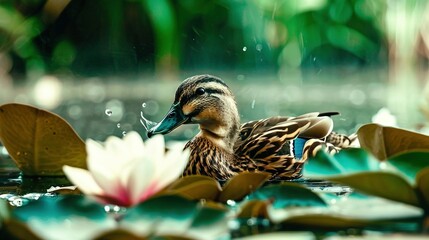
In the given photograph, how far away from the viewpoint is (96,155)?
1.59 meters

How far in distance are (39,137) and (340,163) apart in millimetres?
987

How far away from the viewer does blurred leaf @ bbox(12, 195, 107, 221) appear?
4.65 ft

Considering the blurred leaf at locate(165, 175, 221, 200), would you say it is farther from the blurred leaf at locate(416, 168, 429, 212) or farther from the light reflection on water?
the light reflection on water

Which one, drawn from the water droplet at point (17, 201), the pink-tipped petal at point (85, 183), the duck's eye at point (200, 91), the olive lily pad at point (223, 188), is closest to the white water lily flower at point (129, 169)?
the pink-tipped petal at point (85, 183)

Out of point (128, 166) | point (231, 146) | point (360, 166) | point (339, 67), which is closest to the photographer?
point (128, 166)

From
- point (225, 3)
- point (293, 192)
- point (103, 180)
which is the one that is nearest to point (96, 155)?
point (103, 180)

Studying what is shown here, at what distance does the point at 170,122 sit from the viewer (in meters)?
3.15

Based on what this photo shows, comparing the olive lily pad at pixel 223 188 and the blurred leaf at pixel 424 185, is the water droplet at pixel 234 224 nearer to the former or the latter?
the olive lily pad at pixel 223 188

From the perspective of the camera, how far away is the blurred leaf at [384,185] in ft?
4.94

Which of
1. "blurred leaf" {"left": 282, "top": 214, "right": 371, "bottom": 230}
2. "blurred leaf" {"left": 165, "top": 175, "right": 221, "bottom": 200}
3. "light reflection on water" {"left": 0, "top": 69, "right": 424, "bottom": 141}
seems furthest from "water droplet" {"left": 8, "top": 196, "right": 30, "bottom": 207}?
"light reflection on water" {"left": 0, "top": 69, "right": 424, "bottom": 141}

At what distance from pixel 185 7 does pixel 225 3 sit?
0.43 metres

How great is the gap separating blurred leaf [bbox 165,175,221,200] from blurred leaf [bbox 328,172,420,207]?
28cm

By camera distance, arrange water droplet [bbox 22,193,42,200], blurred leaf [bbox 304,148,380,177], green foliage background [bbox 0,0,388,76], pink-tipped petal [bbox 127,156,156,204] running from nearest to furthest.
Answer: pink-tipped petal [bbox 127,156,156,204] → blurred leaf [bbox 304,148,380,177] → water droplet [bbox 22,193,42,200] → green foliage background [bbox 0,0,388,76]

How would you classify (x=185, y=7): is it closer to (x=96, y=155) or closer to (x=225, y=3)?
(x=225, y=3)
